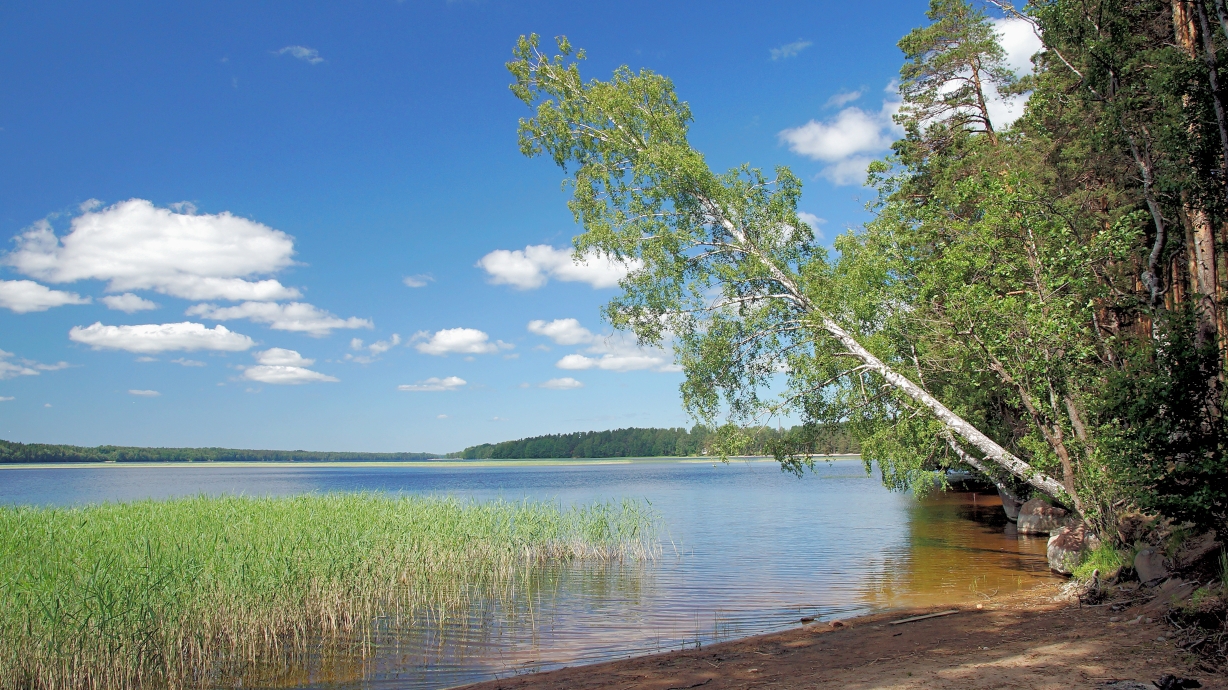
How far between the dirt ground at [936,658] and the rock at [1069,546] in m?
3.53

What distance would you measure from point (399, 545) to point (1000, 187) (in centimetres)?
1240

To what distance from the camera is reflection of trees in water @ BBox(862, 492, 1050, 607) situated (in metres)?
12.6

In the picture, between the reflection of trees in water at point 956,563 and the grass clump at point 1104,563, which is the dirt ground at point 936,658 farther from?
the reflection of trees in water at point 956,563

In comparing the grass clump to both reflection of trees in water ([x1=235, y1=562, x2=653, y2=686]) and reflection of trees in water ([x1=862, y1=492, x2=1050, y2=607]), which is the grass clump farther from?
reflection of trees in water ([x1=235, y1=562, x2=653, y2=686])

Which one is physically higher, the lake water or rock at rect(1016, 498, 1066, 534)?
rock at rect(1016, 498, 1066, 534)

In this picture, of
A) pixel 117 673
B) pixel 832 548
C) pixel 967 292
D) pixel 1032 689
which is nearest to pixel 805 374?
pixel 967 292

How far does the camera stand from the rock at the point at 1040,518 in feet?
63.7

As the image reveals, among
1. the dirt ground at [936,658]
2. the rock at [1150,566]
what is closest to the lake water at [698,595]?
the dirt ground at [936,658]

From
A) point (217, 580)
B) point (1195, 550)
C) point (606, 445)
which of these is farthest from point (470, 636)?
point (606, 445)

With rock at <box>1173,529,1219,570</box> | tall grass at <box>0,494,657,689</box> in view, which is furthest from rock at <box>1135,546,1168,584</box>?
tall grass at <box>0,494,657,689</box>

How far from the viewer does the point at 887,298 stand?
1402cm

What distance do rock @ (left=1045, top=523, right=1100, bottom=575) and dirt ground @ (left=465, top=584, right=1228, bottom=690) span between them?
353 centimetres

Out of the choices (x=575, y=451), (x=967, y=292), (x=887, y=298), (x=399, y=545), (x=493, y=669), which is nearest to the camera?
(x=493, y=669)

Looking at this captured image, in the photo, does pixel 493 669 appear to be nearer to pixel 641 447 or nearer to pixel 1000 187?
pixel 1000 187
